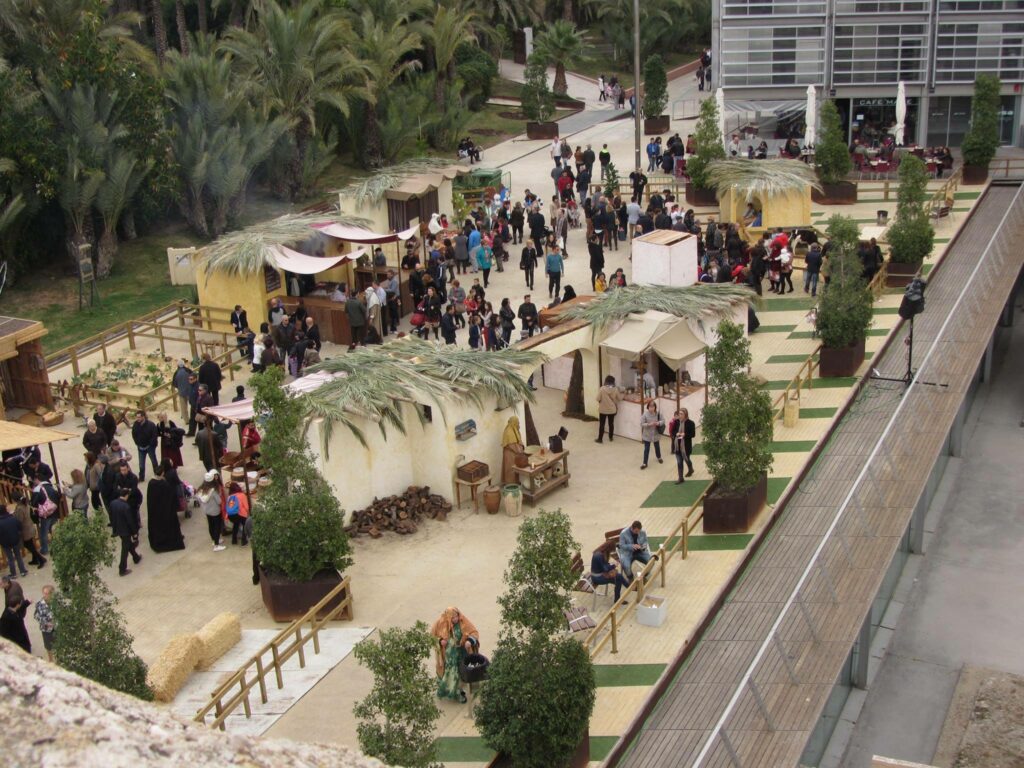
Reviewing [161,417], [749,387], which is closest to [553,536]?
[749,387]

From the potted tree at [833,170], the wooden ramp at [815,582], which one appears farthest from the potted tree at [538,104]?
the wooden ramp at [815,582]

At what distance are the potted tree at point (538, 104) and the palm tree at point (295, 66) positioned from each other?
29.4 feet

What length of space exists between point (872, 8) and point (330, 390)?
29735 millimetres

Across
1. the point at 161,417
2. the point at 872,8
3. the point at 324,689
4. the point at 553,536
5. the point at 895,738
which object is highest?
the point at 872,8

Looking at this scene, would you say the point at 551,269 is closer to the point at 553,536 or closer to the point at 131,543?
the point at 131,543

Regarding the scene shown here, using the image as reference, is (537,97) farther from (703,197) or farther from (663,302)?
Result: (663,302)

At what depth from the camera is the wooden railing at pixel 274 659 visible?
14.6 meters

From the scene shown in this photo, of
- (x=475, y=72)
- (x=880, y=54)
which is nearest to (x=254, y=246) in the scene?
(x=880, y=54)

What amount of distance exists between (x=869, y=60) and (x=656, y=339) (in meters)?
25.0

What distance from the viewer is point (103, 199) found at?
34500 mm

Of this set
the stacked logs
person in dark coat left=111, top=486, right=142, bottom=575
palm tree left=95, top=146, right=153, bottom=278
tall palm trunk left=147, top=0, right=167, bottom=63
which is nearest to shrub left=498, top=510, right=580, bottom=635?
the stacked logs

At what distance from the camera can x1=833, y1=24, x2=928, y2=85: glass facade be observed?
142 feet

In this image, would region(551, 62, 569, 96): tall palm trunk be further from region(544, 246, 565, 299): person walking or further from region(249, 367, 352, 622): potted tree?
region(249, 367, 352, 622): potted tree

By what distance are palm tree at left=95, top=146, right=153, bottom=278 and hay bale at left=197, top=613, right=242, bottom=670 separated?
19798mm
